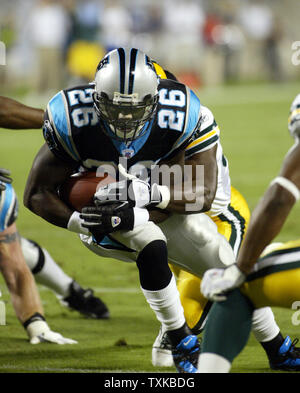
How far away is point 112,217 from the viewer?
4.02m

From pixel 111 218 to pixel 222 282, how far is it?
909mm

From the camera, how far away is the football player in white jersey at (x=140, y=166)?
13.3 feet

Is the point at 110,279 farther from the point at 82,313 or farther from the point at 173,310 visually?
the point at 173,310

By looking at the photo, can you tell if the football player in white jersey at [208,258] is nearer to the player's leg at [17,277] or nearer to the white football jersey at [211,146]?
the white football jersey at [211,146]

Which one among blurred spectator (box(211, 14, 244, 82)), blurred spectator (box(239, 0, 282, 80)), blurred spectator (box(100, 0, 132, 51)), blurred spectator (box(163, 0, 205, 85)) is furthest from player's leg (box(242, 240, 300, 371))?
blurred spectator (box(239, 0, 282, 80))

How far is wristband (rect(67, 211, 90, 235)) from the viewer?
4.20 metres

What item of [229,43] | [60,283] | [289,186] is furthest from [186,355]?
[229,43]

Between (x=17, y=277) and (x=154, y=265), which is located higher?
(x=154, y=265)

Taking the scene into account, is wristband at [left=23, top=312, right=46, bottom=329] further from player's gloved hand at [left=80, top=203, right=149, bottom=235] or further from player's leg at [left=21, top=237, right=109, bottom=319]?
player's gloved hand at [left=80, top=203, right=149, bottom=235]

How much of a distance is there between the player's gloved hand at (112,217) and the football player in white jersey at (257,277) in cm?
81

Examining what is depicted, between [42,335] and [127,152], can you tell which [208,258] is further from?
[42,335]

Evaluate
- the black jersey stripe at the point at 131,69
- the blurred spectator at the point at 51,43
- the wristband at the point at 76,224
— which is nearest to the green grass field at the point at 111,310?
the wristband at the point at 76,224
